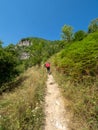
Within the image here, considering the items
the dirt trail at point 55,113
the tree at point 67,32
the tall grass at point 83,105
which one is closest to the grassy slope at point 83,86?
the tall grass at point 83,105

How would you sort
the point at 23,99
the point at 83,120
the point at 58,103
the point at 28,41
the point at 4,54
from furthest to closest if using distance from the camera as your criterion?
the point at 28,41, the point at 4,54, the point at 58,103, the point at 23,99, the point at 83,120

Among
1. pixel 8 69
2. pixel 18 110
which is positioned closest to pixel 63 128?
pixel 18 110

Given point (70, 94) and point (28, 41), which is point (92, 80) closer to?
point (70, 94)

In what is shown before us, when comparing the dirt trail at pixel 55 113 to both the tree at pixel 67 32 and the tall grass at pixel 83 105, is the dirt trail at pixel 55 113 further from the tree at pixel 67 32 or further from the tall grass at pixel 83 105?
the tree at pixel 67 32

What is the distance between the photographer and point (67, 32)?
145 feet

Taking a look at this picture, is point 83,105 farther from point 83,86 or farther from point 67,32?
point 67,32

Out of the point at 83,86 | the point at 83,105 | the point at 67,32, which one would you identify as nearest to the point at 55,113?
the point at 83,105

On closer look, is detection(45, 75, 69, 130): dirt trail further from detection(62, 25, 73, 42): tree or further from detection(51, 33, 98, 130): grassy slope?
detection(62, 25, 73, 42): tree

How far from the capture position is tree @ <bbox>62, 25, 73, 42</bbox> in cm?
4422

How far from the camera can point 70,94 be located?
7.11 meters

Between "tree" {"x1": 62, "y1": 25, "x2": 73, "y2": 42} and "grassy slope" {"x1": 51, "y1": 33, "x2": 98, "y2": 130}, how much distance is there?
120 feet

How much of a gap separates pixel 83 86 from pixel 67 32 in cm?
3827

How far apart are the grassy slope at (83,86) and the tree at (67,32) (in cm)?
Answer: 3645

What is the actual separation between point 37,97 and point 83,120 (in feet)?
8.95
